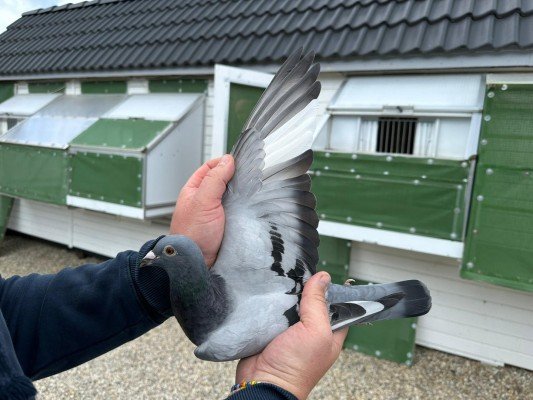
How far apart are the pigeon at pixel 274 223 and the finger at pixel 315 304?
54 mm

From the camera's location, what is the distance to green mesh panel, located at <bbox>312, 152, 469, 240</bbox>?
327 centimetres

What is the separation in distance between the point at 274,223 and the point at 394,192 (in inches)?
89.6

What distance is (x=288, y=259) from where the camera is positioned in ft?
4.88

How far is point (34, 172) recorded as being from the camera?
577cm

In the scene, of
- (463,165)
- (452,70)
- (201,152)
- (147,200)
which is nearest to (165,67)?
(201,152)

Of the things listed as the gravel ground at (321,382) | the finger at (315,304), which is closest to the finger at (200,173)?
the finger at (315,304)

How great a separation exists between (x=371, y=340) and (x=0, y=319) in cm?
389

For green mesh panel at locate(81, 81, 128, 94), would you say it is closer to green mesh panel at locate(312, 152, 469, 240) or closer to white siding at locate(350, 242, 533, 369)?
green mesh panel at locate(312, 152, 469, 240)

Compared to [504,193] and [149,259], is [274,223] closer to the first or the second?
[149,259]

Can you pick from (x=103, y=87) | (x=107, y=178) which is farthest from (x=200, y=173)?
(x=103, y=87)

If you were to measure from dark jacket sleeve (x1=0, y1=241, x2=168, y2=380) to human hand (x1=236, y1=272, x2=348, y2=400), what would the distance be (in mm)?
574

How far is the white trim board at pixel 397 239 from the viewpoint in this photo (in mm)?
3332

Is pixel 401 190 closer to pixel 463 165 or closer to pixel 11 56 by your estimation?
pixel 463 165

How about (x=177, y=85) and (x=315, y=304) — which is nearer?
(x=315, y=304)
